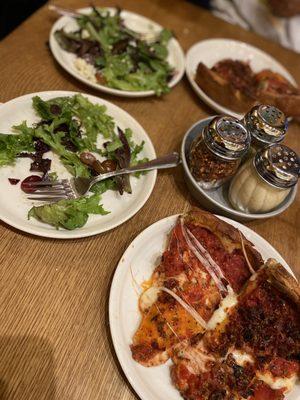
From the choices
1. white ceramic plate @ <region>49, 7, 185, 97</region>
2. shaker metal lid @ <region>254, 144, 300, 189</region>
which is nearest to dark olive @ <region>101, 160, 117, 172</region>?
white ceramic plate @ <region>49, 7, 185, 97</region>

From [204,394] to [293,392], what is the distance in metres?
0.36

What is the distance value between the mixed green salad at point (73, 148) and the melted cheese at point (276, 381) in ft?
3.05

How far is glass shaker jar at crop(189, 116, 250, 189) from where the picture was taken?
1697 millimetres

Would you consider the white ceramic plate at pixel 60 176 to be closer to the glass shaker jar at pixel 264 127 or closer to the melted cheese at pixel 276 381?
the glass shaker jar at pixel 264 127

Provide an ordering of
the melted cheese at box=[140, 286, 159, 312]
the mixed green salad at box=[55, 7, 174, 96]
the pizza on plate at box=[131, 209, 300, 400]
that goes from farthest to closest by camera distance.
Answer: the mixed green salad at box=[55, 7, 174, 96] → the melted cheese at box=[140, 286, 159, 312] → the pizza on plate at box=[131, 209, 300, 400]

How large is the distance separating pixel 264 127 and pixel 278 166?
0.94 ft

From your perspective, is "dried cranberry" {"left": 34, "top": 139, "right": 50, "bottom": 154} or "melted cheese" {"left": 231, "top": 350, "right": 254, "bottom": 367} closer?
"melted cheese" {"left": 231, "top": 350, "right": 254, "bottom": 367}

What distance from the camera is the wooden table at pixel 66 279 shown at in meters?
1.30

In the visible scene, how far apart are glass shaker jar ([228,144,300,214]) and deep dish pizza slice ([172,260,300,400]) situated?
0.40 metres

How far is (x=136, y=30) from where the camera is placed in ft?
9.25

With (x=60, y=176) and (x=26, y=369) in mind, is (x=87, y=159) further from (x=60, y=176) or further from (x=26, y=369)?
(x=26, y=369)

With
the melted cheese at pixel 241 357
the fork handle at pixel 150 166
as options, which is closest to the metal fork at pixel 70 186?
the fork handle at pixel 150 166

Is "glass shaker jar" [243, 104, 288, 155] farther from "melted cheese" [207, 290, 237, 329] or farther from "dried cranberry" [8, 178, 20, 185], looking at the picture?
"dried cranberry" [8, 178, 20, 185]

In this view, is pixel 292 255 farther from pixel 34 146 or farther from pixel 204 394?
pixel 34 146
